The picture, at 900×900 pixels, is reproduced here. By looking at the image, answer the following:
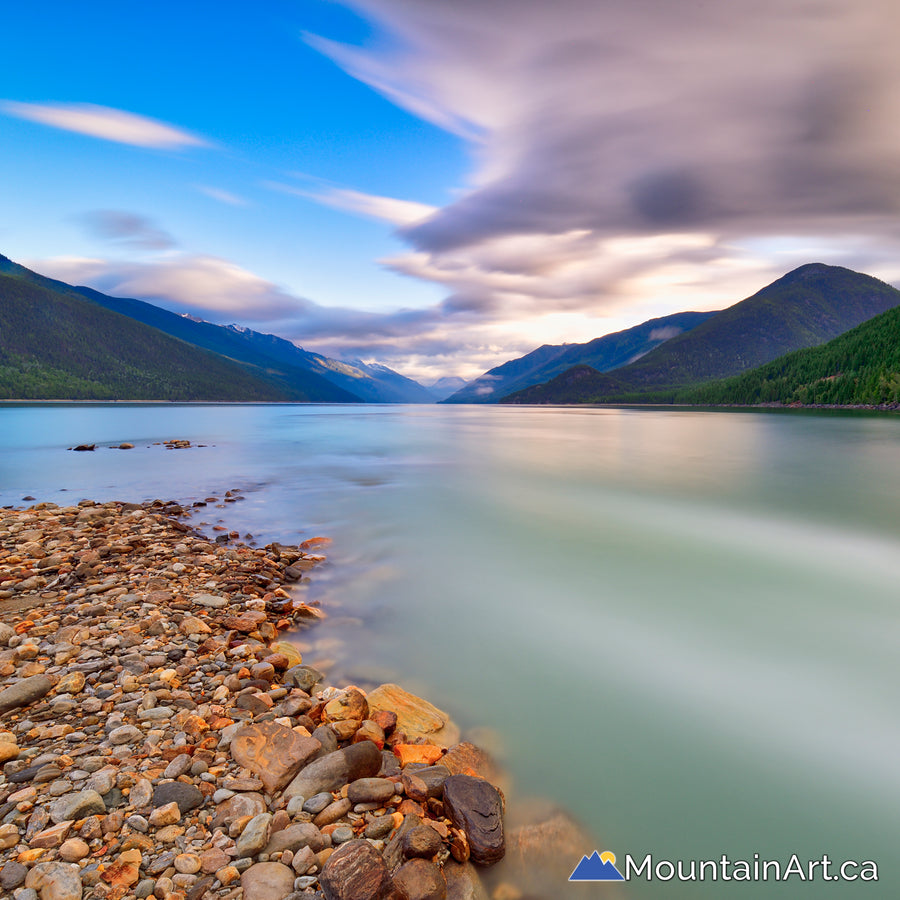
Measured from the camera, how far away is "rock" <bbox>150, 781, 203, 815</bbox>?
4.02m

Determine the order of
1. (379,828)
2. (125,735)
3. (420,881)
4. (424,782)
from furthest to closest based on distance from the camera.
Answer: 1. (125,735)
2. (424,782)
3. (379,828)
4. (420,881)

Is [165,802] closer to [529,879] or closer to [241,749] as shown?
[241,749]

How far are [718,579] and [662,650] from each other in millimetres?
4266

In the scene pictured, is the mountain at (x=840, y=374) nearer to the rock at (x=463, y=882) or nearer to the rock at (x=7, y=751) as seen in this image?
the rock at (x=463, y=882)

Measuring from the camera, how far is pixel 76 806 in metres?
3.82

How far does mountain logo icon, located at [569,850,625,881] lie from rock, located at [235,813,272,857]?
2.69 metres

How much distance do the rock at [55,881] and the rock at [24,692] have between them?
2.89 m

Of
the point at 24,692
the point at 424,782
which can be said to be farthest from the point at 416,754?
the point at 24,692

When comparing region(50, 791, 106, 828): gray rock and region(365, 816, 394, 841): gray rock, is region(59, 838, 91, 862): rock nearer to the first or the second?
region(50, 791, 106, 828): gray rock

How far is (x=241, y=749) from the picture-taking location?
15.7 ft

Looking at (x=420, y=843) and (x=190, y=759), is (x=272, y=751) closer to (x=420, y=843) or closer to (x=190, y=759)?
(x=190, y=759)

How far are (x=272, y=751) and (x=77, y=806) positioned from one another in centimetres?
156

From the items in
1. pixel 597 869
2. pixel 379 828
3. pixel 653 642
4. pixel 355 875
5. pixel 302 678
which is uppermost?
pixel 355 875

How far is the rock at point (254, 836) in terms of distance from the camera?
3.69 metres
